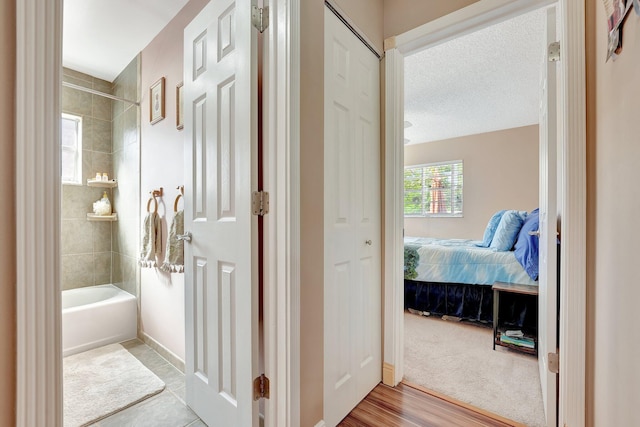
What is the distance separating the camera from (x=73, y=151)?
298 cm

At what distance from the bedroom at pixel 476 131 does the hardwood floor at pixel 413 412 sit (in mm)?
Result: 130

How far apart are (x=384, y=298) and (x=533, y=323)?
1780mm

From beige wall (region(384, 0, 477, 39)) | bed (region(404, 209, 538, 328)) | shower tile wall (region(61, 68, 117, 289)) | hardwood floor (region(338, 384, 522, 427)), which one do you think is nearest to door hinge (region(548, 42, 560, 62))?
beige wall (region(384, 0, 477, 39))

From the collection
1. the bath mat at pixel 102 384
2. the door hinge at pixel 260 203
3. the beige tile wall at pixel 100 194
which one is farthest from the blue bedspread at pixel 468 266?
the beige tile wall at pixel 100 194

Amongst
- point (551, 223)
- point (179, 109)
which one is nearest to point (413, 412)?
point (551, 223)

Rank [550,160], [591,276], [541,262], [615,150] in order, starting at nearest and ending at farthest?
[615,150], [591,276], [550,160], [541,262]

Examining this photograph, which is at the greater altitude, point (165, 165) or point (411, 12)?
point (411, 12)

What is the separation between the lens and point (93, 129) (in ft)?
9.82

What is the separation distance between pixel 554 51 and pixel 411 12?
821mm

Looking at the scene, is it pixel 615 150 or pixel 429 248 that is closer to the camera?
pixel 615 150

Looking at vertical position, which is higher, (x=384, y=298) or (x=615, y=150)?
(x=615, y=150)

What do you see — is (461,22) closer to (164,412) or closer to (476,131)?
(164,412)

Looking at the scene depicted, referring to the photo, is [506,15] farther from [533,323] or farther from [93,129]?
[93,129]

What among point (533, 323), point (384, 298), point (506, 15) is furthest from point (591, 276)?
point (533, 323)
